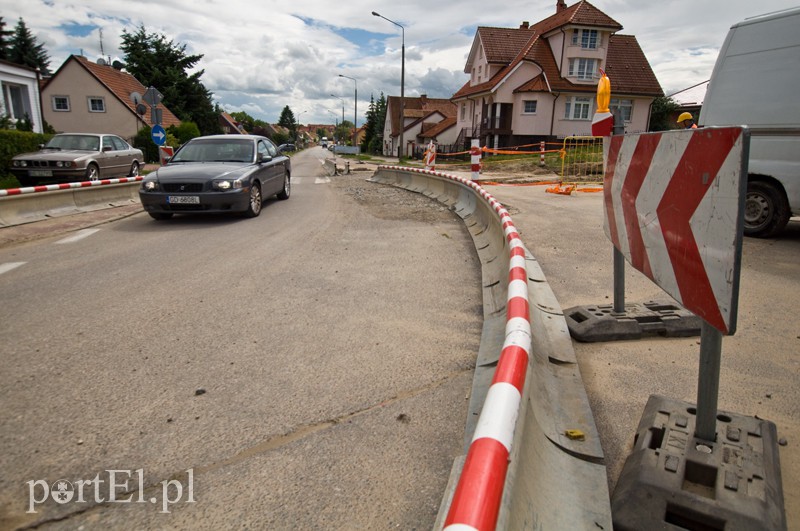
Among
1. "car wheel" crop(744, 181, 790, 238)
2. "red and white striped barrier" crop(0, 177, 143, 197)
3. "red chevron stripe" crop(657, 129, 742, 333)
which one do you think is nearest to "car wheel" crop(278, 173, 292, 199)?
"red and white striped barrier" crop(0, 177, 143, 197)

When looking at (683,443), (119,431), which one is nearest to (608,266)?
(683,443)

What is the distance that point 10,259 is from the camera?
21.0 ft

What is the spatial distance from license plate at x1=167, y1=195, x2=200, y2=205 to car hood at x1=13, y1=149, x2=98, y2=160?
7.17m

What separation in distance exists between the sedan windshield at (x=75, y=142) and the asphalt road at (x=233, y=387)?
10.2 m

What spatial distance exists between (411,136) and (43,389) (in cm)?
7526

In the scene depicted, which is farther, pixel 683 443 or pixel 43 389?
pixel 43 389

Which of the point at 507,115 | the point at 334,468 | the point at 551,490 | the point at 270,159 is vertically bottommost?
the point at 334,468

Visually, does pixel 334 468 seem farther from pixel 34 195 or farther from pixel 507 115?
pixel 507 115

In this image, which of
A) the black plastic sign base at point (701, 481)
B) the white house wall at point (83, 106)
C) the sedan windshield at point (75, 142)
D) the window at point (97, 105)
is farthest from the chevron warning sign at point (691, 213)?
the window at point (97, 105)

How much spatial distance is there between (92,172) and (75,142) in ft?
5.11

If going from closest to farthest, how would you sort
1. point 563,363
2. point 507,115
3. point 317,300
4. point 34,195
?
point 563,363, point 317,300, point 34,195, point 507,115

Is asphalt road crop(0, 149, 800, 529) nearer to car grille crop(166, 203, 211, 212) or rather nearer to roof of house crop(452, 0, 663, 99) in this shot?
car grille crop(166, 203, 211, 212)

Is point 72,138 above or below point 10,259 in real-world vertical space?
above

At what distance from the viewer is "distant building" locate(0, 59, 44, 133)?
26117mm
